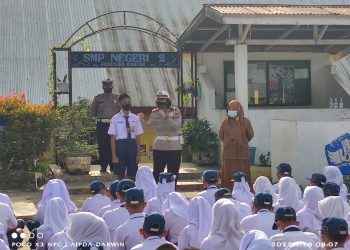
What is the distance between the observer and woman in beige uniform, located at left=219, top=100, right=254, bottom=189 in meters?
11.6

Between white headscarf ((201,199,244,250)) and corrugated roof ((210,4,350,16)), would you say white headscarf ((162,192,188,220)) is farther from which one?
corrugated roof ((210,4,350,16))

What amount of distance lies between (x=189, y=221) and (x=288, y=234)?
109 cm

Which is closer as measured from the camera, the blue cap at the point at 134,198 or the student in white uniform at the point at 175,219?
the blue cap at the point at 134,198

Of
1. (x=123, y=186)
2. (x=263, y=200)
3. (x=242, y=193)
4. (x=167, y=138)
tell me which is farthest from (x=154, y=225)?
(x=167, y=138)

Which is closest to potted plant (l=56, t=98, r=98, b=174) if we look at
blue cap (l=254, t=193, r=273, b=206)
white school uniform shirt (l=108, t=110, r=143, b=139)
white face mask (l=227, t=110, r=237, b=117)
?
white school uniform shirt (l=108, t=110, r=143, b=139)

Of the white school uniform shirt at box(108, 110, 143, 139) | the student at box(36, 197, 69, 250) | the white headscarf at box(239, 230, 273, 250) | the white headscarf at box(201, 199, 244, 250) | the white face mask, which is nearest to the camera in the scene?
the white headscarf at box(239, 230, 273, 250)

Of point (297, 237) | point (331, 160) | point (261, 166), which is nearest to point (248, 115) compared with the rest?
point (261, 166)

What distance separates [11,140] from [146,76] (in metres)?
8.92

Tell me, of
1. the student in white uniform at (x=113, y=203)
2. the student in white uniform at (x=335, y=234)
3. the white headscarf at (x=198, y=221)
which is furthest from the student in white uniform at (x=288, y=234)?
the student in white uniform at (x=113, y=203)

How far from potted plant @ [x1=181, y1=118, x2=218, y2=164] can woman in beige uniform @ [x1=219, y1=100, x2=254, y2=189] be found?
3371 millimetres

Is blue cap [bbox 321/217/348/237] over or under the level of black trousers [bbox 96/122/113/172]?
under

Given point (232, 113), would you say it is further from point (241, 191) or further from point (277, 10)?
point (277, 10)

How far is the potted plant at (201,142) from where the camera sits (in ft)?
49.9

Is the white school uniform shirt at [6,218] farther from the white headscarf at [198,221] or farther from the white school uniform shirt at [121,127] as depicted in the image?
the white school uniform shirt at [121,127]
